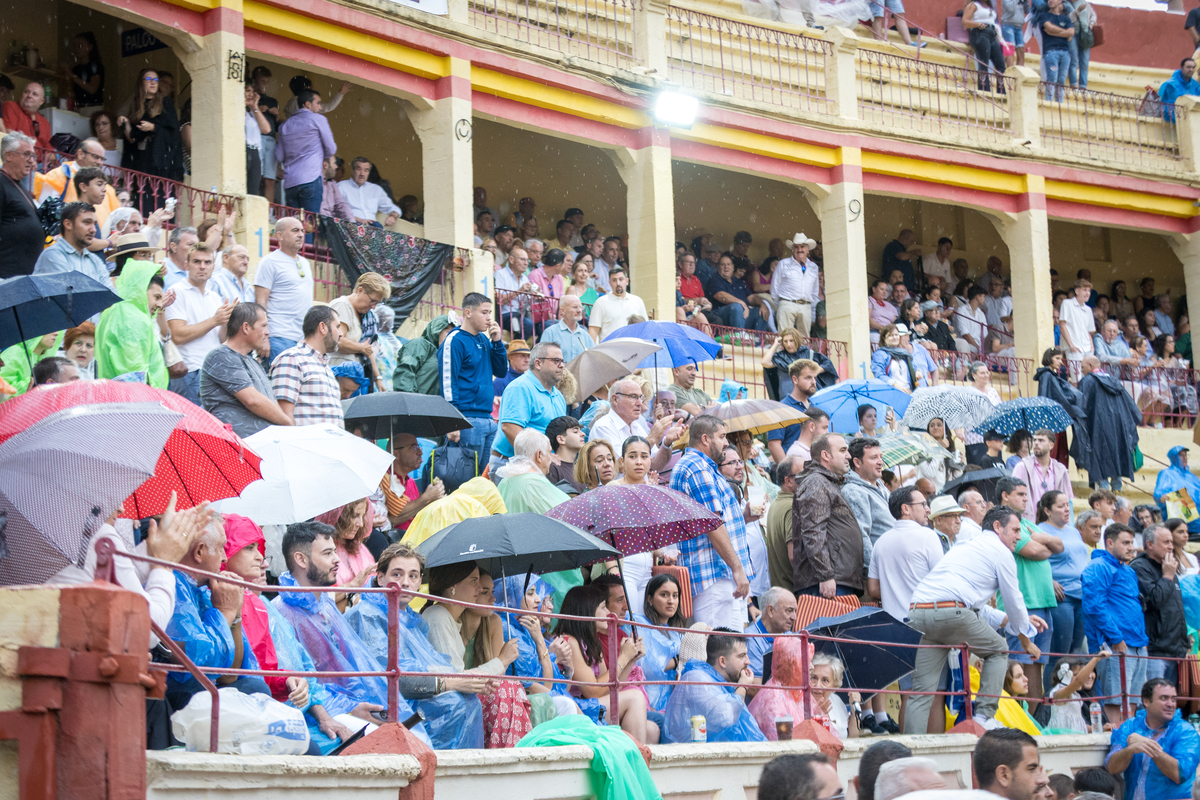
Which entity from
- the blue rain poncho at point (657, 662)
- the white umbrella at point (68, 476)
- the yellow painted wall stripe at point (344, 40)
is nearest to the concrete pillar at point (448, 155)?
the yellow painted wall stripe at point (344, 40)

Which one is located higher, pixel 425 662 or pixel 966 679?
pixel 425 662

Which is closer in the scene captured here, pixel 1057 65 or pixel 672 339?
pixel 672 339

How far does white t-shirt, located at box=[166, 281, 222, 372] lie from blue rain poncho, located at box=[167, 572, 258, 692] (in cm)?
434

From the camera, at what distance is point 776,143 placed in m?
18.5

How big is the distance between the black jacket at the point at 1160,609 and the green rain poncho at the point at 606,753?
5602 millimetres

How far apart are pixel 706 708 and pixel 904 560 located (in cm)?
214

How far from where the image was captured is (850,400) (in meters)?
12.4

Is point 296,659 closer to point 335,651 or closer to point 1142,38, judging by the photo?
point 335,651

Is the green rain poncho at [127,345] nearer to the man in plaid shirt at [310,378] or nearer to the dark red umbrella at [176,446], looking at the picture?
the man in plaid shirt at [310,378]

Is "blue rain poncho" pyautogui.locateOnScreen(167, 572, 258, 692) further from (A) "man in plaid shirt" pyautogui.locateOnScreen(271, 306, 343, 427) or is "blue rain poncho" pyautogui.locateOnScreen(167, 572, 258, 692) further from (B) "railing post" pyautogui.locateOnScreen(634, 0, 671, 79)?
(B) "railing post" pyautogui.locateOnScreen(634, 0, 671, 79)

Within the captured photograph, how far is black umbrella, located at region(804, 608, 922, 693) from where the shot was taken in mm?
8297

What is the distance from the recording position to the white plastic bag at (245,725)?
4.66 meters

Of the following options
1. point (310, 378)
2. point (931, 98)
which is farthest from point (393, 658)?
point (931, 98)

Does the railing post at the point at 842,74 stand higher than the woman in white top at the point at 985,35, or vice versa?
the woman in white top at the point at 985,35
